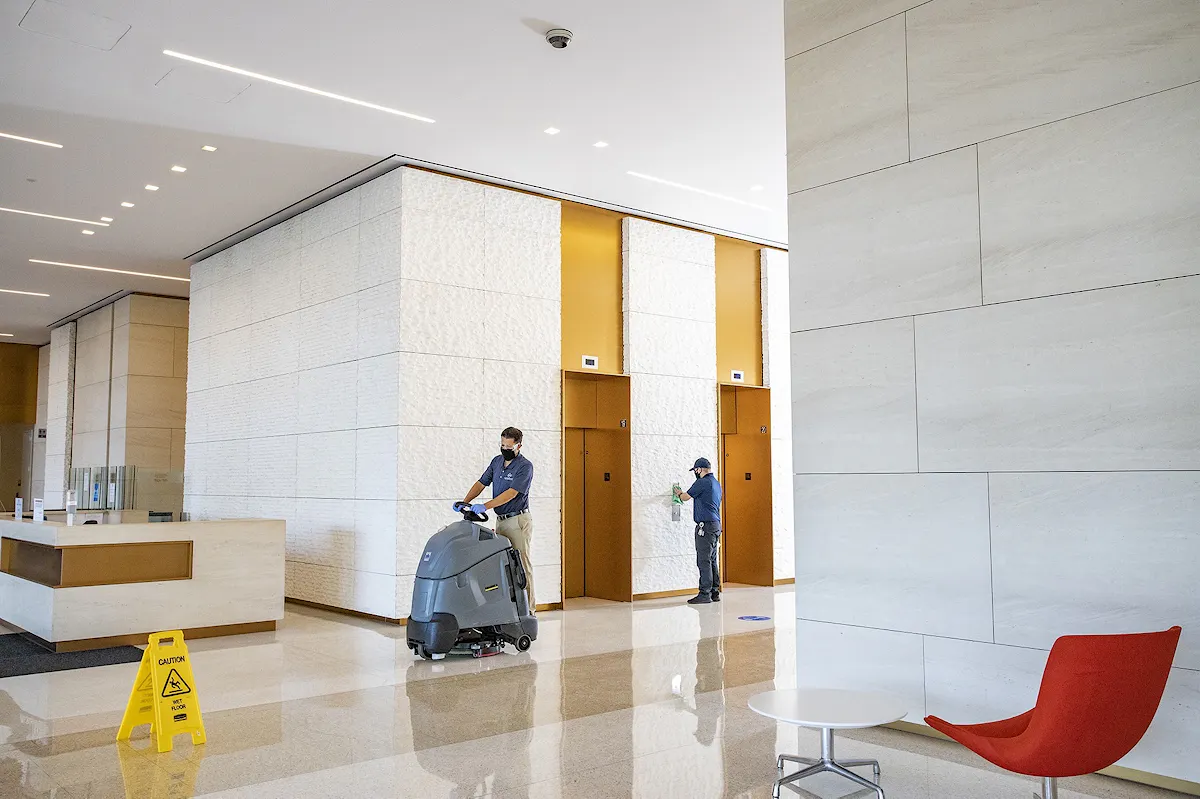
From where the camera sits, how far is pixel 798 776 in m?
3.84

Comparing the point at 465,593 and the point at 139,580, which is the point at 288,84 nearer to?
the point at 465,593

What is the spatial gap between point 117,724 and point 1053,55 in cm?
589

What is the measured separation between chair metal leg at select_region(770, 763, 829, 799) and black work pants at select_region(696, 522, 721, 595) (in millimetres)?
6304

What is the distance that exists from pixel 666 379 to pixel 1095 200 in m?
6.81

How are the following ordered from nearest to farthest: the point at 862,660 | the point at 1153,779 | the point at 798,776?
the point at 798,776, the point at 1153,779, the point at 862,660

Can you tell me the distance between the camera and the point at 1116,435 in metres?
4.11

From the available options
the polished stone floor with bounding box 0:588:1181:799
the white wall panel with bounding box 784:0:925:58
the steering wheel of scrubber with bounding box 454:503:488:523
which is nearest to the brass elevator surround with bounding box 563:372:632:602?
the polished stone floor with bounding box 0:588:1181:799

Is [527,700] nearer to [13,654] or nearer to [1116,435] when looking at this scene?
[1116,435]

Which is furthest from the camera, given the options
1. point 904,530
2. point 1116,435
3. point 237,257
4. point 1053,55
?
point 237,257

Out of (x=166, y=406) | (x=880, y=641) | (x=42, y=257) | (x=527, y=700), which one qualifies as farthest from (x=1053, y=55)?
(x=166, y=406)

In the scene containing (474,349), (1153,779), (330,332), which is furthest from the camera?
(330,332)

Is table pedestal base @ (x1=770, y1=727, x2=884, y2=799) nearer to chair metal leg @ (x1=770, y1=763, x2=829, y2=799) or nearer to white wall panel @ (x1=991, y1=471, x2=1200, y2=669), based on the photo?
chair metal leg @ (x1=770, y1=763, x2=829, y2=799)

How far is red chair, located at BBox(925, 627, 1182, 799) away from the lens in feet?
10.1

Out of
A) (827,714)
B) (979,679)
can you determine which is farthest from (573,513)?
(827,714)
